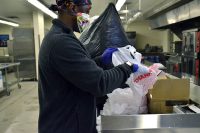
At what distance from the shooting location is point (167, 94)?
163cm

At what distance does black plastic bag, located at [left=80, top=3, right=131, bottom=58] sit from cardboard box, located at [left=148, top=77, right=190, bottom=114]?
15.6 inches

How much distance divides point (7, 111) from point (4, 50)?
9150mm

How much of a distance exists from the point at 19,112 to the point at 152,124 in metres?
4.21

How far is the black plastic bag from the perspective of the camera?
168 cm

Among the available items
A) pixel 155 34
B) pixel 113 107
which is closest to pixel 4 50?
pixel 155 34

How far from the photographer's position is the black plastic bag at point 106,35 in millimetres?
1684

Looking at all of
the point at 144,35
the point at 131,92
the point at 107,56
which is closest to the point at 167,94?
the point at 131,92

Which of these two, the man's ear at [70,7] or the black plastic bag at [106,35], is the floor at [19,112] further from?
the man's ear at [70,7]

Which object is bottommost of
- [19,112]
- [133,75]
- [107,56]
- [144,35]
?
[19,112]

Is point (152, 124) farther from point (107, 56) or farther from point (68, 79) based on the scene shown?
point (68, 79)

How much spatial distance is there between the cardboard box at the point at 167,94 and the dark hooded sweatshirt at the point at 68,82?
0.59m

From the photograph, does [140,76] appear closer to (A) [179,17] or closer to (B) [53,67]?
(B) [53,67]

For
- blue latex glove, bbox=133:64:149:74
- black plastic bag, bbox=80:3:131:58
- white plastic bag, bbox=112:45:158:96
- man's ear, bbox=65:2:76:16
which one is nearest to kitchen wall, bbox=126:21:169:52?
black plastic bag, bbox=80:3:131:58

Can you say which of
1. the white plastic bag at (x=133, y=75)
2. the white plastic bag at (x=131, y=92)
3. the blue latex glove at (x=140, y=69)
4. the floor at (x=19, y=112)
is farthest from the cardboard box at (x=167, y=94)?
the floor at (x=19, y=112)
